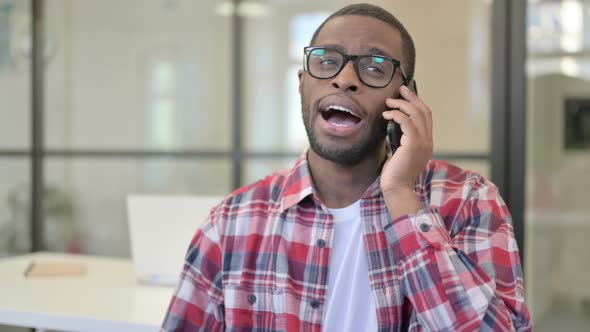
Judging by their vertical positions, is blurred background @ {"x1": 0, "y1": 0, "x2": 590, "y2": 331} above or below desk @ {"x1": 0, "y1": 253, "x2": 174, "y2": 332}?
above

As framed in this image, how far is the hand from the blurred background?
165 cm

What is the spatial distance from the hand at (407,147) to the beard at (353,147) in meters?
0.05

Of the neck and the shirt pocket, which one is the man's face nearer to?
the neck

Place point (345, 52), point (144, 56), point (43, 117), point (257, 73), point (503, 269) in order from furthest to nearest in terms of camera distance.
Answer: point (43, 117), point (144, 56), point (257, 73), point (345, 52), point (503, 269)

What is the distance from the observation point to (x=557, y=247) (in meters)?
2.94

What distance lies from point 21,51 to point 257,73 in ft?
5.18

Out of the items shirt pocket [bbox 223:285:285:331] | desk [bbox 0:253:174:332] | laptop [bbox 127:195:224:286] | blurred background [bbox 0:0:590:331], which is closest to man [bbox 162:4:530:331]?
shirt pocket [bbox 223:285:285:331]

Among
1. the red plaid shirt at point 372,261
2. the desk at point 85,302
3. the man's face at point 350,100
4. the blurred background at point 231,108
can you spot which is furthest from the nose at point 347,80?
the blurred background at point 231,108

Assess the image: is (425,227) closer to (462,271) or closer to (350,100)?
(462,271)

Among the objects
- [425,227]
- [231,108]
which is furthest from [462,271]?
[231,108]

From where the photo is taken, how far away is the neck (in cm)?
140

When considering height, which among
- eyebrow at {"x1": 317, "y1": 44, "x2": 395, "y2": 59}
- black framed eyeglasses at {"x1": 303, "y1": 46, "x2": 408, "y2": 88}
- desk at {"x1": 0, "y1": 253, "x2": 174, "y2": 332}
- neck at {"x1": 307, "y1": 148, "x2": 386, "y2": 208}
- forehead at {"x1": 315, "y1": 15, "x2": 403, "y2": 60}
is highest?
forehead at {"x1": 315, "y1": 15, "x2": 403, "y2": 60}

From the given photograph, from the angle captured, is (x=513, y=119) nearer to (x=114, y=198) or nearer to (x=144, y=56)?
(x=144, y=56)

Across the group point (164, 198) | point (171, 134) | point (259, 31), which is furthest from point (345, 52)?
point (171, 134)
